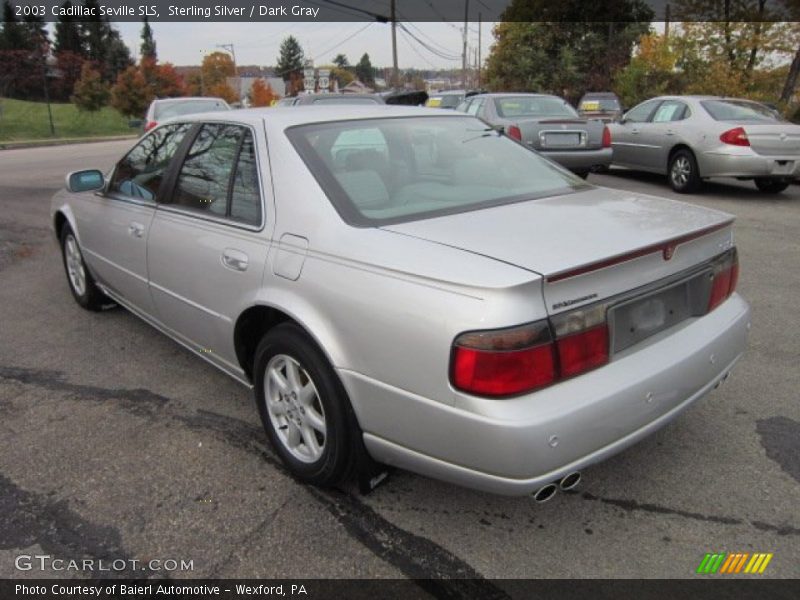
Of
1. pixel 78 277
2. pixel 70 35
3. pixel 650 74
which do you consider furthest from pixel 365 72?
pixel 78 277

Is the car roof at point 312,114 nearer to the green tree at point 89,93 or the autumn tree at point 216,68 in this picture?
the green tree at point 89,93

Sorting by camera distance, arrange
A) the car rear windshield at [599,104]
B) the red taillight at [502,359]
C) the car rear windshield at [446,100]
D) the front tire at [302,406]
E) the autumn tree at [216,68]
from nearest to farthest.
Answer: the red taillight at [502,359] → the front tire at [302,406] → the car rear windshield at [446,100] → the car rear windshield at [599,104] → the autumn tree at [216,68]

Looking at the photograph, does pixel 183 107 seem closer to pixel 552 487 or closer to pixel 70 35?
pixel 552 487

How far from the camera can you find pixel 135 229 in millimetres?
3816

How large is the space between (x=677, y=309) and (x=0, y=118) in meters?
48.4

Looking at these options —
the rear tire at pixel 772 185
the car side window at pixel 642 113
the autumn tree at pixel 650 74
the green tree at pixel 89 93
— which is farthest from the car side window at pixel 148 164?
the green tree at pixel 89 93

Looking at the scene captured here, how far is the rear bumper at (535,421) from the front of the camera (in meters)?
2.06

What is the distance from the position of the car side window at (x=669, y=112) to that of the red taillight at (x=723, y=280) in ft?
26.7

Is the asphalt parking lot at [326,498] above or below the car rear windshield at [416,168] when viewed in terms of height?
below

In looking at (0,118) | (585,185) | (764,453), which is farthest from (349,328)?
(0,118)

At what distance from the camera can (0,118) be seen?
41.6 metres

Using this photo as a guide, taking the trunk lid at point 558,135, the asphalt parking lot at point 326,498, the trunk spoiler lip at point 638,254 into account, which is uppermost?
the trunk lid at point 558,135

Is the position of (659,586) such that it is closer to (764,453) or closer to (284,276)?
(764,453)

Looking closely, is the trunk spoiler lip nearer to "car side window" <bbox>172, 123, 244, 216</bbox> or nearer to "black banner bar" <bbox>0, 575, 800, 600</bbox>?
"black banner bar" <bbox>0, 575, 800, 600</bbox>
